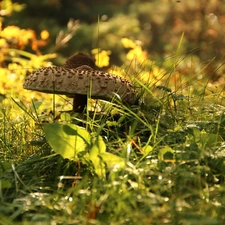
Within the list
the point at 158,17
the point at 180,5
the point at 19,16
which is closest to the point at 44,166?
the point at 19,16

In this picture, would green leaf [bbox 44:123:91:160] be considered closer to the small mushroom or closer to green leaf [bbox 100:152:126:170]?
green leaf [bbox 100:152:126:170]

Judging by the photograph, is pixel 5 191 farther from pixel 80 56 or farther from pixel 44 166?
pixel 80 56

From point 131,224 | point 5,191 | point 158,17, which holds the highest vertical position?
point 131,224

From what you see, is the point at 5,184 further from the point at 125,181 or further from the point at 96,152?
the point at 125,181

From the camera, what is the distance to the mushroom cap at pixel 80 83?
2650 mm

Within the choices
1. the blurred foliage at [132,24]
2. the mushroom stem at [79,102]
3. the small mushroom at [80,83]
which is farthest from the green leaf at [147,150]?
the blurred foliage at [132,24]

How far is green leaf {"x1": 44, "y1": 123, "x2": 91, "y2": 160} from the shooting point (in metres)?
2.16

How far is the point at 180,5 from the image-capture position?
1107 cm

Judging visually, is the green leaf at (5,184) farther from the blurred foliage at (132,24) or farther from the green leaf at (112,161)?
the blurred foliage at (132,24)

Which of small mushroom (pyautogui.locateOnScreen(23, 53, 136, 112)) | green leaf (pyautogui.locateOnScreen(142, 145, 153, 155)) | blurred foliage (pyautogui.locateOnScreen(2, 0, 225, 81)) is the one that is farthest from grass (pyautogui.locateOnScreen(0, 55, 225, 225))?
blurred foliage (pyautogui.locateOnScreen(2, 0, 225, 81))

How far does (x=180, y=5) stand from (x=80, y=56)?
27.6 feet

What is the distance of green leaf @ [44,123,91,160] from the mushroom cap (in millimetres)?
466

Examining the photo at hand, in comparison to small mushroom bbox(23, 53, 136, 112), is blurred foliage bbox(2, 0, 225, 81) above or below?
below

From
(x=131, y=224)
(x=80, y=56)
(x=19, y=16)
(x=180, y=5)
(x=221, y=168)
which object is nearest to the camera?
(x=131, y=224)
